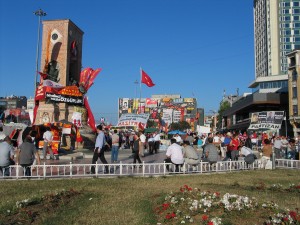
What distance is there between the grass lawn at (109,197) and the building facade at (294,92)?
5242 cm

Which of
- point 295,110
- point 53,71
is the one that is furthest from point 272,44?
point 53,71

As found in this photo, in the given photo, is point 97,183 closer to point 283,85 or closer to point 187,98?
point 283,85

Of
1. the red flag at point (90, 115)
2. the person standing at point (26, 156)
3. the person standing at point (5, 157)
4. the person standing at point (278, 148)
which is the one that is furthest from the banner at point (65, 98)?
the person standing at point (26, 156)

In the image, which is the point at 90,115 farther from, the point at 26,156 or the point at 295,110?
the point at 295,110

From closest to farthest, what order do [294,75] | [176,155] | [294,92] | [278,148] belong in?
[176,155]
[278,148]
[294,75]
[294,92]

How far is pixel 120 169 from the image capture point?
1206 cm

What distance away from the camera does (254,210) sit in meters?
6.18

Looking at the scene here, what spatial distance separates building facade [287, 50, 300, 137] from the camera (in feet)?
199

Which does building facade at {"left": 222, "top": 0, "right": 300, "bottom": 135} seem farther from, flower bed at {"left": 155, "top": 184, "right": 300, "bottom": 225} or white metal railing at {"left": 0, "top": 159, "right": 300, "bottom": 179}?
flower bed at {"left": 155, "top": 184, "right": 300, "bottom": 225}

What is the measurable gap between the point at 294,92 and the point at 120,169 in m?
56.5

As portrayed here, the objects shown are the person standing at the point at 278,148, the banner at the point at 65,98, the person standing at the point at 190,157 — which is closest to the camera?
the person standing at the point at 190,157

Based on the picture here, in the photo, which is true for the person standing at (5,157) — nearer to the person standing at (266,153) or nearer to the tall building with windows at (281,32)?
the person standing at (266,153)

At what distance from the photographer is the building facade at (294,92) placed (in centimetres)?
6075

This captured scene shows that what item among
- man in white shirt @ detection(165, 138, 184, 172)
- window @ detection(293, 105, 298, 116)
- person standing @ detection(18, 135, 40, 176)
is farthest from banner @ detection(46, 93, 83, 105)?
window @ detection(293, 105, 298, 116)
